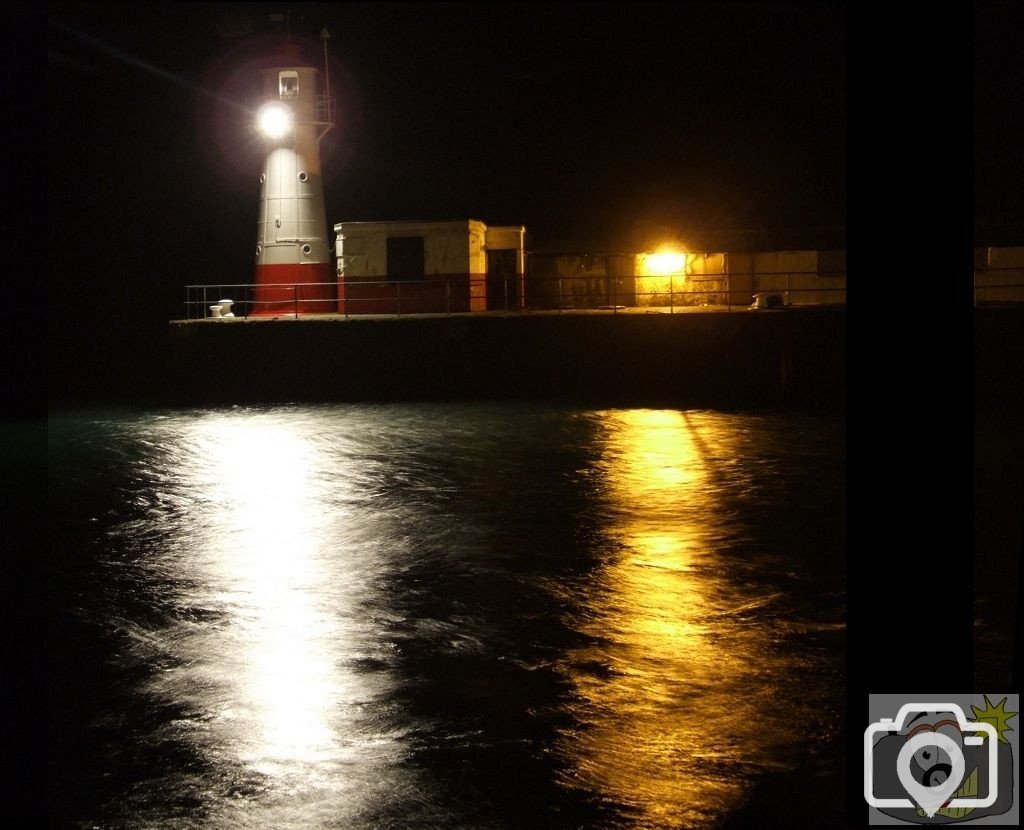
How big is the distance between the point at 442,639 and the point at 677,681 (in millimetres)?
1794

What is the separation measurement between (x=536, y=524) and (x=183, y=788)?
6.75 m

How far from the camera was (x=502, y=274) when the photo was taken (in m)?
31.8

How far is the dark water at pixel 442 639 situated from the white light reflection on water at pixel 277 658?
0.02m

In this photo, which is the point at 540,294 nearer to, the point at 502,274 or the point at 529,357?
the point at 502,274

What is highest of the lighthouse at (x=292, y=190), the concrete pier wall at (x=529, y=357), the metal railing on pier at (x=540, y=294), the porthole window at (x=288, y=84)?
the porthole window at (x=288, y=84)

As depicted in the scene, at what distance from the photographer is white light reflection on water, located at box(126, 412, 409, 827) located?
5.25 m

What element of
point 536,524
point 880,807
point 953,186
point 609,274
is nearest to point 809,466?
point 536,524

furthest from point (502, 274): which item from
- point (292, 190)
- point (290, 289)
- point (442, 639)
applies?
point (442, 639)

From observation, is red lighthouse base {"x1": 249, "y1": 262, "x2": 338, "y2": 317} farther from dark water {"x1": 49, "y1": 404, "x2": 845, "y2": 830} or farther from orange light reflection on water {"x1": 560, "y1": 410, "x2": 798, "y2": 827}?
orange light reflection on water {"x1": 560, "y1": 410, "x2": 798, "y2": 827}

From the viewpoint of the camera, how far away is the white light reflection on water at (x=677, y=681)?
5.26 m
